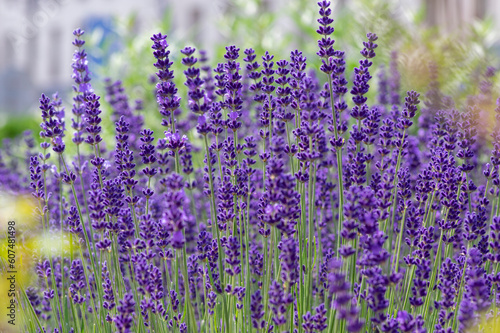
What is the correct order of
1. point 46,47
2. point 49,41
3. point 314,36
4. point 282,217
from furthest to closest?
point 46,47, point 49,41, point 314,36, point 282,217

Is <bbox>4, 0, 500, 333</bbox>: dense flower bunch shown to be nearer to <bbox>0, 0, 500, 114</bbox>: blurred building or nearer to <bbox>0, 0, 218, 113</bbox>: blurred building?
<bbox>0, 0, 500, 114</bbox>: blurred building

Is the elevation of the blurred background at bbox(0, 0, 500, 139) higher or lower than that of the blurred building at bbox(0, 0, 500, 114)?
lower

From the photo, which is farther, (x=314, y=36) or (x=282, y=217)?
(x=314, y=36)

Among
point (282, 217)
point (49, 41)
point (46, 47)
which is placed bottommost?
point (282, 217)

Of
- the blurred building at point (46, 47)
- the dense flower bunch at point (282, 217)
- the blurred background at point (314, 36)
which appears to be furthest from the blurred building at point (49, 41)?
the dense flower bunch at point (282, 217)

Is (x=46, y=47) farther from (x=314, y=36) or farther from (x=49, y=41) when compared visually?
(x=314, y=36)

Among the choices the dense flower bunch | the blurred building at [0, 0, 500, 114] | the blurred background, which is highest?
the blurred building at [0, 0, 500, 114]

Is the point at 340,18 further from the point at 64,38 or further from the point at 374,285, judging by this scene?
the point at 64,38

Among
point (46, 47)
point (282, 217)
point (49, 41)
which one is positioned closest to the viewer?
point (282, 217)

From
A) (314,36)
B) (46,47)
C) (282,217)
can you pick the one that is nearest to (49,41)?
(46,47)

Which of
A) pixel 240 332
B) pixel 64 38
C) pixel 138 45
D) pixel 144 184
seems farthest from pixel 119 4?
pixel 240 332

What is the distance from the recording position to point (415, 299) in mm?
2047

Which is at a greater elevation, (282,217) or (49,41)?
(49,41)

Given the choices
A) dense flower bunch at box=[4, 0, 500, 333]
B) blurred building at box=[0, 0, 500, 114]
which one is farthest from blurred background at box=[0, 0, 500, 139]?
blurred building at box=[0, 0, 500, 114]
